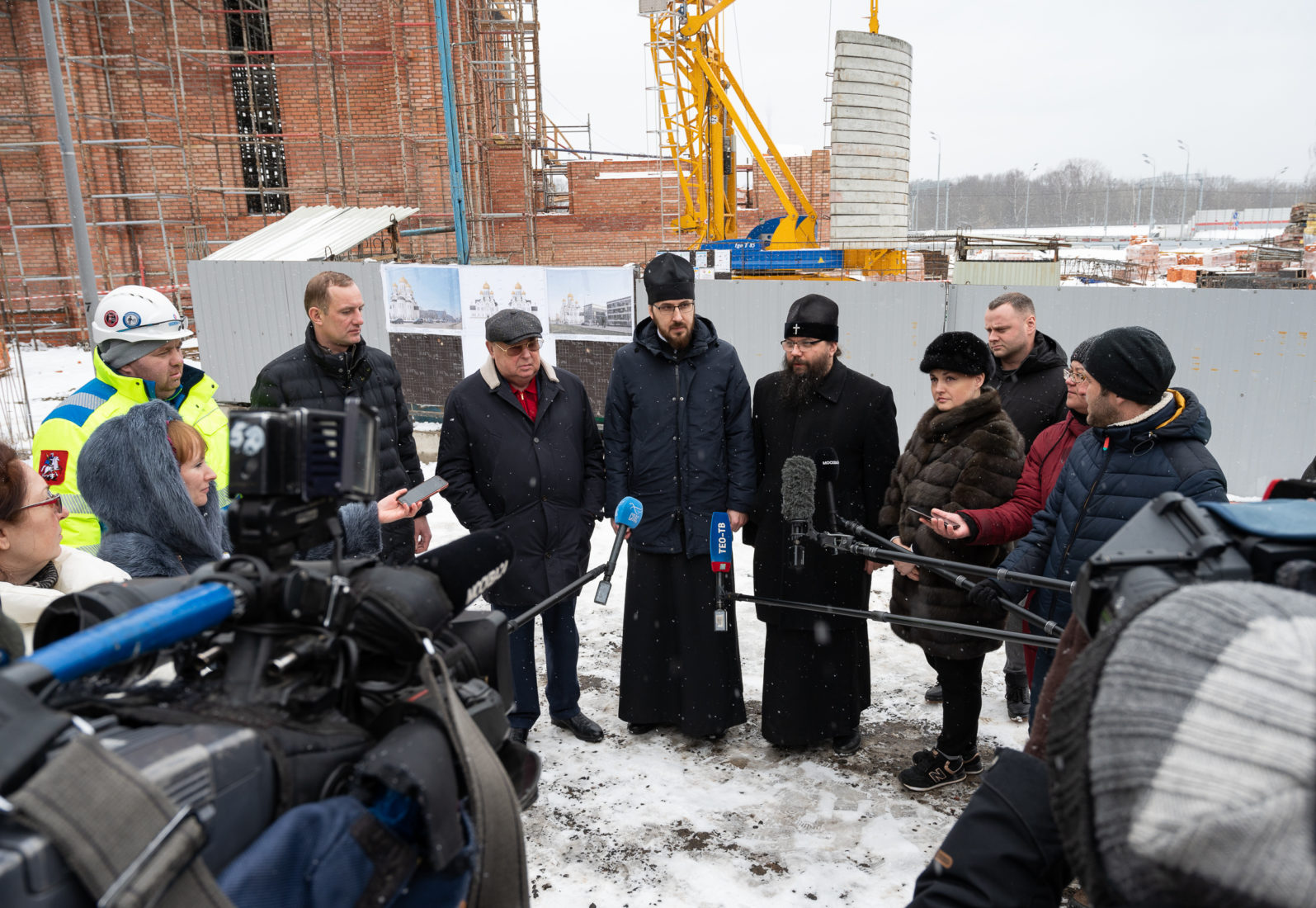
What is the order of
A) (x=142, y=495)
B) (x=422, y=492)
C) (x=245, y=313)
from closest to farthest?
(x=422, y=492) < (x=142, y=495) < (x=245, y=313)

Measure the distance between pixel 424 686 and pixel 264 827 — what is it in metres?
0.27

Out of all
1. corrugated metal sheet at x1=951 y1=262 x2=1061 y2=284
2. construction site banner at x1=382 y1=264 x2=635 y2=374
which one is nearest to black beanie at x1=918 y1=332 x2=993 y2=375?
construction site banner at x1=382 y1=264 x2=635 y2=374

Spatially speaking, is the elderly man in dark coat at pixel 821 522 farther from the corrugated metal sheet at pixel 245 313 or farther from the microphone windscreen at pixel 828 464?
the corrugated metal sheet at pixel 245 313

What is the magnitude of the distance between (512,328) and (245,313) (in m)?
7.44

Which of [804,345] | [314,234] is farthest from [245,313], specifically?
[804,345]

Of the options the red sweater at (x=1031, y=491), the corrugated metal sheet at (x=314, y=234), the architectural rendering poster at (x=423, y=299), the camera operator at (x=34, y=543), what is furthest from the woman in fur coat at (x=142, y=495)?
the corrugated metal sheet at (x=314, y=234)

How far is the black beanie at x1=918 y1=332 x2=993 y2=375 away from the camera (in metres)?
3.12

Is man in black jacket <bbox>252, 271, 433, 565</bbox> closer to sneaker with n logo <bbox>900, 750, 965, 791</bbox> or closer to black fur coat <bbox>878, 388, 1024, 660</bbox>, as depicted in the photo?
black fur coat <bbox>878, 388, 1024, 660</bbox>

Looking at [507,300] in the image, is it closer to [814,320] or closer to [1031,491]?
[814,320]

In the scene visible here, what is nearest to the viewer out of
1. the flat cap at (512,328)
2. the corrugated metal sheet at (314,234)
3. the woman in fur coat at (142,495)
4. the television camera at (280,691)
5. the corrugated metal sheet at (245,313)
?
the television camera at (280,691)

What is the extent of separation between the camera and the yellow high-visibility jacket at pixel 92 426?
109 inches

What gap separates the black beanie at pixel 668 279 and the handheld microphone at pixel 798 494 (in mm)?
1018

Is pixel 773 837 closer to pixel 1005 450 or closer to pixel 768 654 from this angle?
pixel 768 654

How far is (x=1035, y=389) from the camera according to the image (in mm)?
3955
